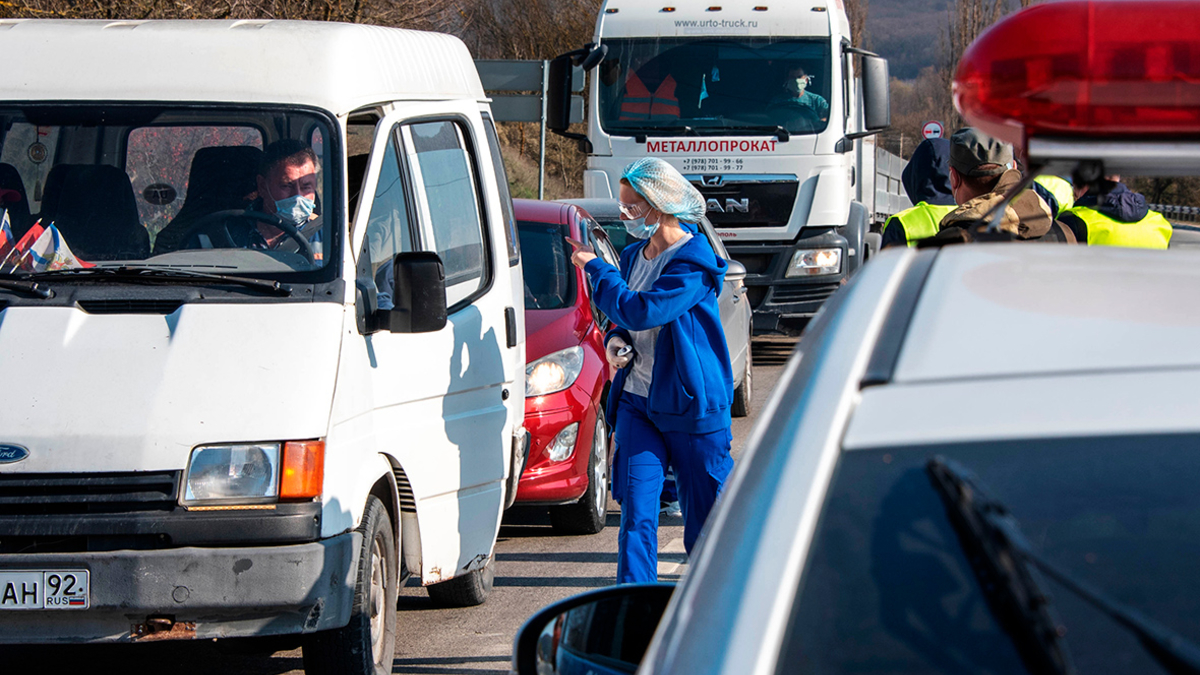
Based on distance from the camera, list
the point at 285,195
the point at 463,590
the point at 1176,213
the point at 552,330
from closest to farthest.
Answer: the point at 285,195
the point at 463,590
the point at 552,330
the point at 1176,213

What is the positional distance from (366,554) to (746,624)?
2887mm

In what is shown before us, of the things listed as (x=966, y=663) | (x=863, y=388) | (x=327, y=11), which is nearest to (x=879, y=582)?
(x=966, y=663)

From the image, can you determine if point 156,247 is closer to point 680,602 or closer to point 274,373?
point 274,373

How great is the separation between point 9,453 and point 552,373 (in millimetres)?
3261

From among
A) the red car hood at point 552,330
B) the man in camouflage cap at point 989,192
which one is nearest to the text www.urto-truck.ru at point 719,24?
the red car hood at point 552,330

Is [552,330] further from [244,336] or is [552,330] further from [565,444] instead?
[244,336]

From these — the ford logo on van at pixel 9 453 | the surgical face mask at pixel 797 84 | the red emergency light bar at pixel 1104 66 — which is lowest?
the ford logo on van at pixel 9 453

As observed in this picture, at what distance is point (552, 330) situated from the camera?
6.92 m

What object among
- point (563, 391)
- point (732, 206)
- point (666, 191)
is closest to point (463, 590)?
point (563, 391)

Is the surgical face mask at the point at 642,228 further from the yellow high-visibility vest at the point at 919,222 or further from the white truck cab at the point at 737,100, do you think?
the white truck cab at the point at 737,100

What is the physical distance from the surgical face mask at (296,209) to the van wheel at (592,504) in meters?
2.81

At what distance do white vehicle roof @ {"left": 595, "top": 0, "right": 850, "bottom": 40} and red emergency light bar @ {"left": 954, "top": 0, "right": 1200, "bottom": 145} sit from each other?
10.7m

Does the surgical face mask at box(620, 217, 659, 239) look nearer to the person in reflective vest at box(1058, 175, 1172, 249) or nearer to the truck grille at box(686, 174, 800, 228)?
the person in reflective vest at box(1058, 175, 1172, 249)

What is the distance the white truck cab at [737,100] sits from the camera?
12.5 m
